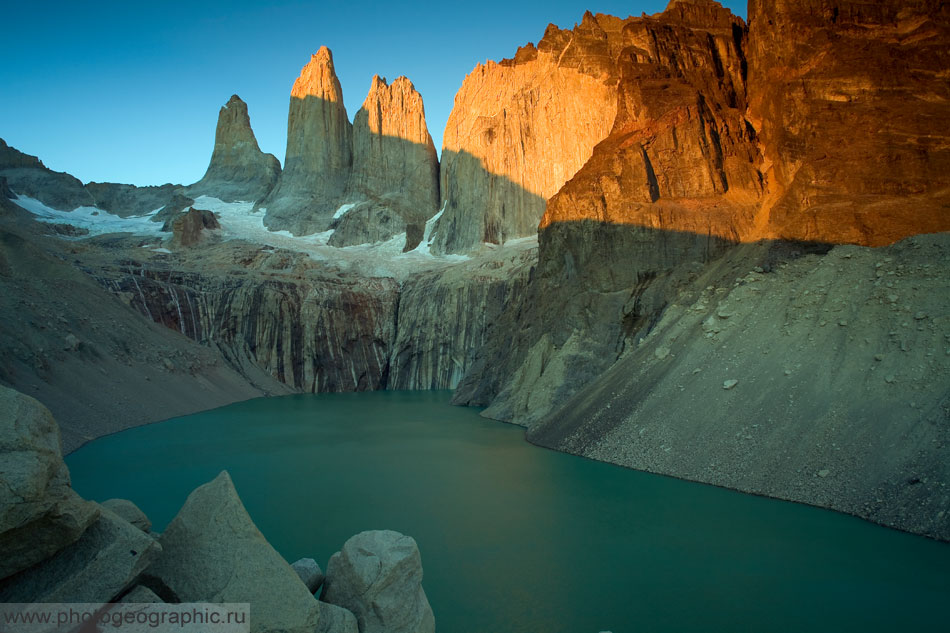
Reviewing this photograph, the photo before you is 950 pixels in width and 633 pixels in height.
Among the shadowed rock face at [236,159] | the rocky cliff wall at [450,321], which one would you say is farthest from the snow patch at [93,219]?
the rocky cliff wall at [450,321]

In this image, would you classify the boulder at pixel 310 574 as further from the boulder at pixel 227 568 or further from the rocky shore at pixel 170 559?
the boulder at pixel 227 568

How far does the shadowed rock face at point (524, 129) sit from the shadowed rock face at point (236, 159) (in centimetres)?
3162

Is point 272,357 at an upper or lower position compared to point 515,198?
lower

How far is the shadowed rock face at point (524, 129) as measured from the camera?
50125 millimetres

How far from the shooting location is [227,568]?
4902 mm

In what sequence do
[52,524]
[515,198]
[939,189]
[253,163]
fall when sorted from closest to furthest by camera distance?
1. [52,524]
2. [939,189]
3. [515,198]
4. [253,163]

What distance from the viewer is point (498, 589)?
8.23 meters

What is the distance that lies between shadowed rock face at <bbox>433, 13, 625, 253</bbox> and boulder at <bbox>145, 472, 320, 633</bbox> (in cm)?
4446

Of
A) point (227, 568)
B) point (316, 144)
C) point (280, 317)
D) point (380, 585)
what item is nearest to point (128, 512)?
point (227, 568)

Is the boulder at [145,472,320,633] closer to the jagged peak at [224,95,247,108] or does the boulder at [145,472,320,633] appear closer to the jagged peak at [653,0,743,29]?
the jagged peak at [653,0,743,29]

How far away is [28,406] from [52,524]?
2.83ft

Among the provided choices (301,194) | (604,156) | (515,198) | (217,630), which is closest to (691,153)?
(604,156)

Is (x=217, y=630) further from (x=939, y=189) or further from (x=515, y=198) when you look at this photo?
(x=515, y=198)

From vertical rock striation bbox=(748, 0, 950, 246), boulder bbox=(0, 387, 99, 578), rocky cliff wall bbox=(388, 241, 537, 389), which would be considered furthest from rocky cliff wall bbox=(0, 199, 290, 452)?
vertical rock striation bbox=(748, 0, 950, 246)
